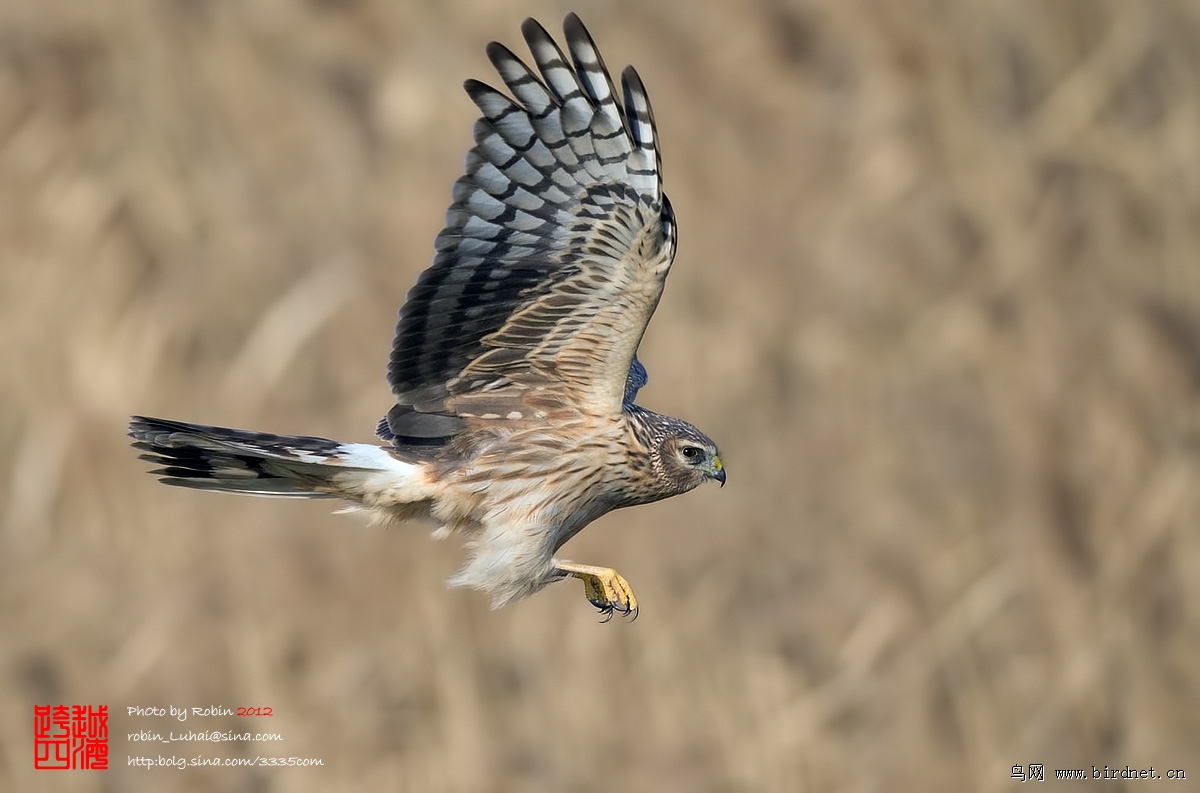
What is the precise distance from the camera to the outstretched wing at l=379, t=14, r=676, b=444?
17.4 ft

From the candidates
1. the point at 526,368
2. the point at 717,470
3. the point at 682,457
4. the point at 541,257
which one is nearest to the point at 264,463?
the point at 526,368

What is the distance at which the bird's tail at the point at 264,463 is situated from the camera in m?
5.59

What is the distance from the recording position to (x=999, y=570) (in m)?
12.4

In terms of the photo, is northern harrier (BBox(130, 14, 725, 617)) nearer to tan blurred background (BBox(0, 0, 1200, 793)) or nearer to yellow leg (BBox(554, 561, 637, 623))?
yellow leg (BBox(554, 561, 637, 623))

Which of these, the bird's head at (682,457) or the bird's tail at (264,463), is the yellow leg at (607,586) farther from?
the bird's tail at (264,463)

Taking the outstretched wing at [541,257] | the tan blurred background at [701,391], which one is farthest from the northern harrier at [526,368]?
the tan blurred background at [701,391]

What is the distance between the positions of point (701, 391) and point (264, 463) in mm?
6254

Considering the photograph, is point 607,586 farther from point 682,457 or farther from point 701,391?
point 701,391

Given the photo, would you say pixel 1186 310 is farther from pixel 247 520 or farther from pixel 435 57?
pixel 247 520

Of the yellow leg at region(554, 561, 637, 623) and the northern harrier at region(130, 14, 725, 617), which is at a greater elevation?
the northern harrier at region(130, 14, 725, 617)

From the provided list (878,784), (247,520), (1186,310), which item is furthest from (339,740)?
(1186,310)

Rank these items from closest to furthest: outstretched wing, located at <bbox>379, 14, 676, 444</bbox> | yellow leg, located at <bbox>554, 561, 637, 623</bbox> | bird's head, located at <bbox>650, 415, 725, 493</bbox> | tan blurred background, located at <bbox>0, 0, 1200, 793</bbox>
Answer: outstretched wing, located at <bbox>379, 14, 676, 444</bbox> < yellow leg, located at <bbox>554, 561, 637, 623</bbox> < bird's head, located at <bbox>650, 415, 725, 493</bbox> < tan blurred background, located at <bbox>0, 0, 1200, 793</bbox>

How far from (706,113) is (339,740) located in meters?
5.63

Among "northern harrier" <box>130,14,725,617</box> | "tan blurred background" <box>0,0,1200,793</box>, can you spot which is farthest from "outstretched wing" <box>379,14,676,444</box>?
"tan blurred background" <box>0,0,1200,793</box>
